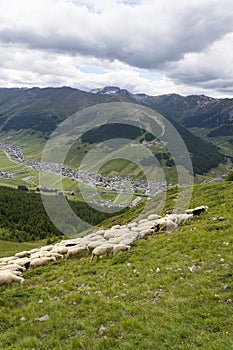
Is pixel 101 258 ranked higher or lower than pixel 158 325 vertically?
lower

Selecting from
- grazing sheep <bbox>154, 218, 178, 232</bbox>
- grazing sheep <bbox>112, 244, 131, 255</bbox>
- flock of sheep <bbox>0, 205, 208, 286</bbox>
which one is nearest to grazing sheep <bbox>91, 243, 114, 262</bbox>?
flock of sheep <bbox>0, 205, 208, 286</bbox>

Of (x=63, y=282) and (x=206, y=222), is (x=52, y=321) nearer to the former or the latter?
(x=63, y=282)

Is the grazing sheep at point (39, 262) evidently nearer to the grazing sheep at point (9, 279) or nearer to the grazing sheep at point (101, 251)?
the grazing sheep at point (9, 279)

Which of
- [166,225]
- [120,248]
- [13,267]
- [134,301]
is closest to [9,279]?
[13,267]

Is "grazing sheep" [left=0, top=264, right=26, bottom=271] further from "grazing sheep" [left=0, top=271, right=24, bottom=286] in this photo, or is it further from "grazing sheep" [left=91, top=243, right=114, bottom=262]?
"grazing sheep" [left=91, top=243, right=114, bottom=262]

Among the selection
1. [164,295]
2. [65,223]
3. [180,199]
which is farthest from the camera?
[65,223]

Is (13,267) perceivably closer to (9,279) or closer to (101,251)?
(9,279)

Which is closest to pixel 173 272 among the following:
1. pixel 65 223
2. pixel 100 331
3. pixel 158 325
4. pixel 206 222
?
pixel 158 325

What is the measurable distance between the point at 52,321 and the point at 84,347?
10.5ft

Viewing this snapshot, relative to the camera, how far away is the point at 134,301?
55.9ft

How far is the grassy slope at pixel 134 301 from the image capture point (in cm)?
1338

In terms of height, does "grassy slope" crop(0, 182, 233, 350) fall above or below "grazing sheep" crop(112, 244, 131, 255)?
above

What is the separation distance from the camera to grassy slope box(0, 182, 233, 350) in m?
13.4

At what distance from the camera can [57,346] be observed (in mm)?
13547
